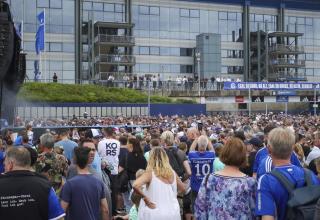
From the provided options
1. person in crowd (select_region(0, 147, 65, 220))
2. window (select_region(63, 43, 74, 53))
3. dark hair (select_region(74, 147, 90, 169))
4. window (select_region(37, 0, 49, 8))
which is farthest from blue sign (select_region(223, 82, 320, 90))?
person in crowd (select_region(0, 147, 65, 220))

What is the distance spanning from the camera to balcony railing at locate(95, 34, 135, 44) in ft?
200

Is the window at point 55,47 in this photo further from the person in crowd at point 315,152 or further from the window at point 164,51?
the person in crowd at point 315,152

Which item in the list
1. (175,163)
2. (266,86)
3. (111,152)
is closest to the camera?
(175,163)

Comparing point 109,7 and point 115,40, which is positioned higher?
point 109,7

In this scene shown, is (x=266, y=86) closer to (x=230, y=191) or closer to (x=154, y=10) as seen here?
(x=154, y=10)

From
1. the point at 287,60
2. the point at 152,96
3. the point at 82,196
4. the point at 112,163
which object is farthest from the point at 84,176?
the point at 287,60

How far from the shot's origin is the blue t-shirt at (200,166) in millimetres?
9359

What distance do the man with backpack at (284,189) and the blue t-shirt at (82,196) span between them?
7.51 feet

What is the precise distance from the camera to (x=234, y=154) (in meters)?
5.11

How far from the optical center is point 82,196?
6102 mm

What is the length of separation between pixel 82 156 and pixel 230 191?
1991mm

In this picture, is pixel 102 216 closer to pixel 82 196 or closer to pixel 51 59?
pixel 82 196

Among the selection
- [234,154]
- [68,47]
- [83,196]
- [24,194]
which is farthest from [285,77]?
[24,194]

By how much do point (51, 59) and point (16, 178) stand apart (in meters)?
57.6
